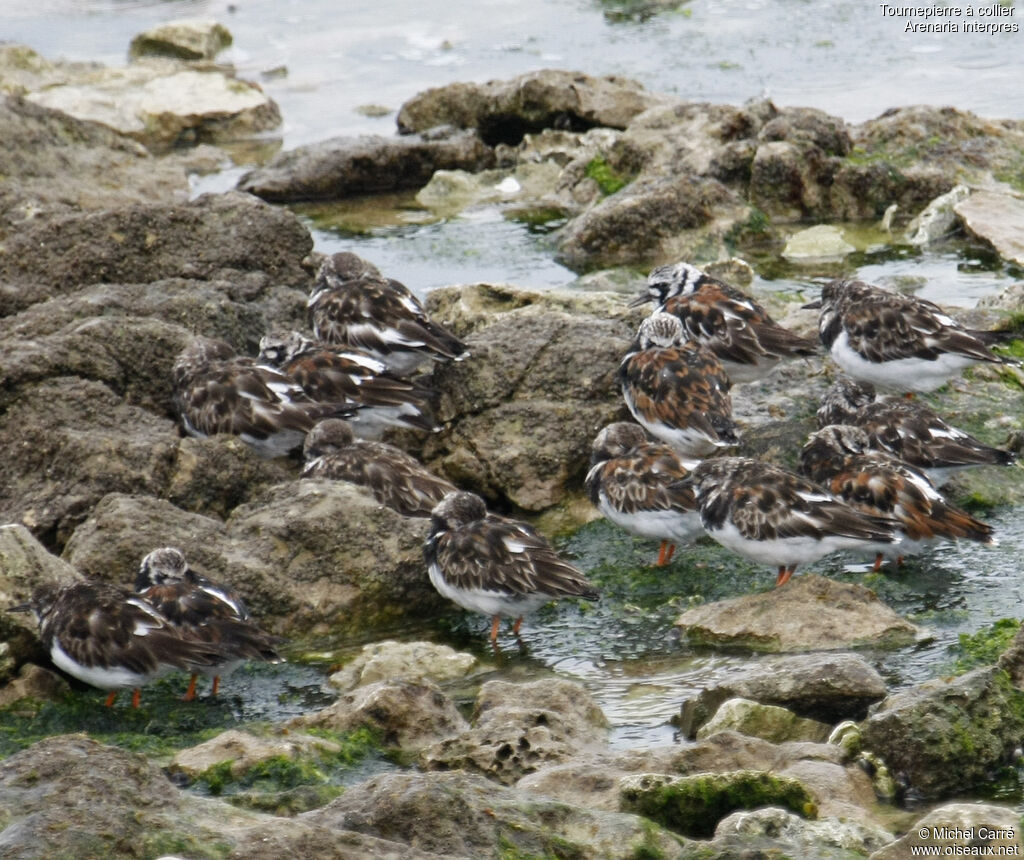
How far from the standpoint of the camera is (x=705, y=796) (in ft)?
16.5

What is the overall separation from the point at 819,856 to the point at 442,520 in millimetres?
3651

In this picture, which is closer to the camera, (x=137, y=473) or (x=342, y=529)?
(x=342, y=529)

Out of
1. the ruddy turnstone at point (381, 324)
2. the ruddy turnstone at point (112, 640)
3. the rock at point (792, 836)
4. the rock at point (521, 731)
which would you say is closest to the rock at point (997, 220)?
the ruddy turnstone at point (381, 324)

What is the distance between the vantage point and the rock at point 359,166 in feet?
53.2

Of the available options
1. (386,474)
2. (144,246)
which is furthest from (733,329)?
(144,246)

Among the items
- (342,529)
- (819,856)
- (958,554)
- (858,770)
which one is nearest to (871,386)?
(958,554)

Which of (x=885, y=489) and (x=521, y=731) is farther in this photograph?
(x=885, y=489)

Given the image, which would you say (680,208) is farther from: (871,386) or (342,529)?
(342,529)

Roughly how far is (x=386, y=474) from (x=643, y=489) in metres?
1.54

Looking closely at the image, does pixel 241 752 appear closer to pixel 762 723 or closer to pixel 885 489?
pixel 762 723

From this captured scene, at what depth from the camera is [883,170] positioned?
14414 mm

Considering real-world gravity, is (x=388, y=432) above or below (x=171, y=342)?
below

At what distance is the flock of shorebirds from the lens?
7027 mm

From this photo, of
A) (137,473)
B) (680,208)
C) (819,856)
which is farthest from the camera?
(680,208)
